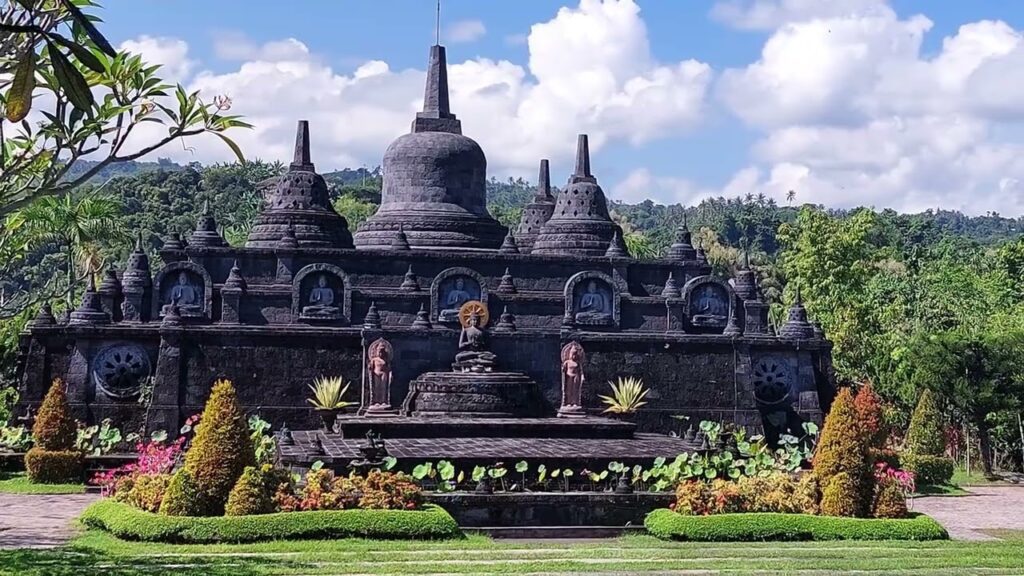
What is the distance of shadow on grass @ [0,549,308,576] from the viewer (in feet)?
49.3

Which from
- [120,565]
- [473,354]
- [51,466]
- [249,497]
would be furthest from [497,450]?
[120,565]

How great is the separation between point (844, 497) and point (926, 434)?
42.1ft

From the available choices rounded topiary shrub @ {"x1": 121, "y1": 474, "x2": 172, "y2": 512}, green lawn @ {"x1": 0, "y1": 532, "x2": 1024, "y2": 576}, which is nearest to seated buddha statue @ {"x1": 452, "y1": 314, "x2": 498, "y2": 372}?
rounded topiary shrub @ {"x1": 121, "y1": 474, "x2": 172, "y2": 512}

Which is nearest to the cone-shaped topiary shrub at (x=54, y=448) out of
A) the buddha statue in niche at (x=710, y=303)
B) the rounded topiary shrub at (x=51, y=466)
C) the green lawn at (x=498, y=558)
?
the rounded topiary shrub at (x=51, y=466)

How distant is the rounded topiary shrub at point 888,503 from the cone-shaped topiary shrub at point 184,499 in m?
10.4

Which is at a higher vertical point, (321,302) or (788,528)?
(321,302)

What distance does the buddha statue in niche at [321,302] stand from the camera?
118 ft

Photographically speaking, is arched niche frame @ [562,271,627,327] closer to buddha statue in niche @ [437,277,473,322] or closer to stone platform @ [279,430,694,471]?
buddha statue in niche @ [437,277,473,322]

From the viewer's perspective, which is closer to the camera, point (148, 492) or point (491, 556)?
point (491, 556)

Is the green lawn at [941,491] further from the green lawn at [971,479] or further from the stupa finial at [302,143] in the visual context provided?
the stupa finial at [302,143]

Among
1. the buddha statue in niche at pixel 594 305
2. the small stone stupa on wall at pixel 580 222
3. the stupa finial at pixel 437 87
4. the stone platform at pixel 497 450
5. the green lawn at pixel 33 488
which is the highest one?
the stupa finial at pixel 437 87

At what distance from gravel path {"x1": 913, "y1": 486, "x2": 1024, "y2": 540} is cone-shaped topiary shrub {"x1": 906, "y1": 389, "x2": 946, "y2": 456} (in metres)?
1.30

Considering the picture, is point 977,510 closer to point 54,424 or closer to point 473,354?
point 473,354

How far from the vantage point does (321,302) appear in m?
36.3
